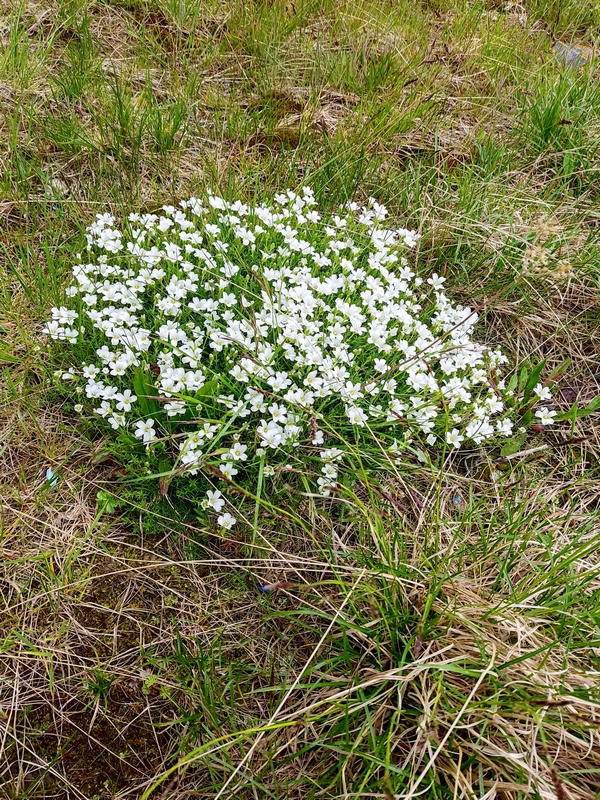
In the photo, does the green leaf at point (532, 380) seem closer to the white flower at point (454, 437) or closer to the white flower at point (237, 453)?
the white flower at point (454, 437)

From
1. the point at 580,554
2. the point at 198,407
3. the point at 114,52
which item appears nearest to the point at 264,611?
the point at 198,407

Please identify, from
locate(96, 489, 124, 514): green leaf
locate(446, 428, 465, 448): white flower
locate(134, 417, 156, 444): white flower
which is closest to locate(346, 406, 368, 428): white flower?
locate(446, 428, 465, 448): white flower

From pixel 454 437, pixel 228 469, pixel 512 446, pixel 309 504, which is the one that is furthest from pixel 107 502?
pixel 512 446

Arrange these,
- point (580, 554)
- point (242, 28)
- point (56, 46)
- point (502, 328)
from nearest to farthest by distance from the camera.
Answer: point (580, 554) → point (502, 328) → point (56, 46) → point (242, 28)

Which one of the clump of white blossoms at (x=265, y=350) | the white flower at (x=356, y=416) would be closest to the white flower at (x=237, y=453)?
the clump of white blossoms at (x=265, y=350)

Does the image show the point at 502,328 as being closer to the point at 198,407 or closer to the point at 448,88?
the point at 198,407
